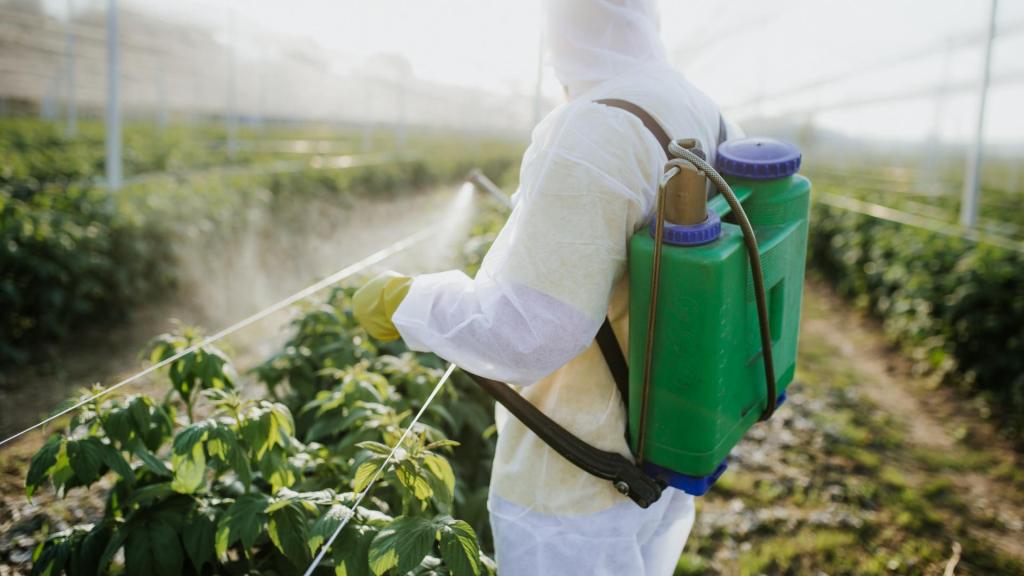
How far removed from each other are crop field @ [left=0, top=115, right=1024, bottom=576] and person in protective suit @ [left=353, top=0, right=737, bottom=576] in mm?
192

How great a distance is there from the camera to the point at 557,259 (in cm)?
123

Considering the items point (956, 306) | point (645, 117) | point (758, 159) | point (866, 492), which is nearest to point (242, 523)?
point (645, 117)

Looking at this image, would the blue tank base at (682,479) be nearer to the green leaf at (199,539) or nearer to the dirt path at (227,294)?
the green leaf at (199,539)

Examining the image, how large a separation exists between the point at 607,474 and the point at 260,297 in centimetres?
567

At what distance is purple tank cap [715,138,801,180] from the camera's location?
1.45 metres

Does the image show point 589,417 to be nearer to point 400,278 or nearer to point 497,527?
point 497,527

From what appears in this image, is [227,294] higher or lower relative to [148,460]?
lower

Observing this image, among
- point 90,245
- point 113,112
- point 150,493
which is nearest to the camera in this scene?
point 150,493

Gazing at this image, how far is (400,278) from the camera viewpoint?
146 centimetres

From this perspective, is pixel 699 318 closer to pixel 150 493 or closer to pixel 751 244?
pixel 751 244

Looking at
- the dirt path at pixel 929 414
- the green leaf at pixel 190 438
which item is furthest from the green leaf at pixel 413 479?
the dirt path at pixel 929 414

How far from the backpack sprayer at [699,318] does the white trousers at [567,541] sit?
0.11 meters

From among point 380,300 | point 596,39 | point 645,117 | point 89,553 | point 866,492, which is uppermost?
point 596,39

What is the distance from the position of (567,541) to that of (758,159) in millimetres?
881
